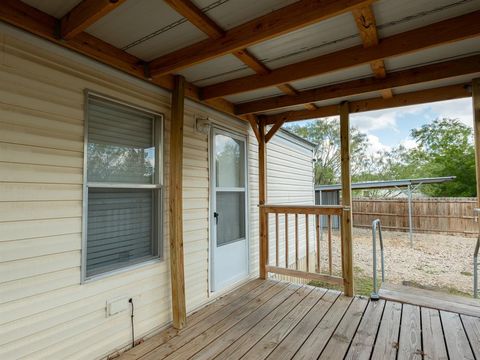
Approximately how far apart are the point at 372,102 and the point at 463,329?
2.61 metres

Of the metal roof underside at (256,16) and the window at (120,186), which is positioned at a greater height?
the metal roof underside at (256,16)

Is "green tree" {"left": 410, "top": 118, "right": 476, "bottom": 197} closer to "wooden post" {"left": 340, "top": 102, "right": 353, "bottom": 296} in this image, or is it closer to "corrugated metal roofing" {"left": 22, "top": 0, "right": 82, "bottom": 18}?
"wooden post" {"left": 340, "top": 102, "right": 353, "bottom": 296}

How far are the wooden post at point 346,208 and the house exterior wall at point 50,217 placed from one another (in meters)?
2.33

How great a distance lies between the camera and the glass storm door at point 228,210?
346 centimetres

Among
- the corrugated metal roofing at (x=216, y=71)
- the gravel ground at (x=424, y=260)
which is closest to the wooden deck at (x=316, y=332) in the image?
the corrugated metal roofing at (x=216, y=71)

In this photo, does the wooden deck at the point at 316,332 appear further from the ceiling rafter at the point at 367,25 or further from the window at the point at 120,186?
the ceiling rafter at the point at 367,25

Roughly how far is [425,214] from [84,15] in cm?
1218

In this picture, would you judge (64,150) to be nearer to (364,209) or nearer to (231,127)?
(231,127)

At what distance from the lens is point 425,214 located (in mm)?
10344

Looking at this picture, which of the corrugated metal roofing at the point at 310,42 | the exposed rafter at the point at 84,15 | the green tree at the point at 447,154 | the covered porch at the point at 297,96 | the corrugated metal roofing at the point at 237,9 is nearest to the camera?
the exposed rafter at the point at 84,15

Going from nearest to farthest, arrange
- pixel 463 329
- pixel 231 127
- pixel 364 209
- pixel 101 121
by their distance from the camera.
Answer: pixel 101 121 < pixel 463 329 < pixel 231 127 < pixel 364 209

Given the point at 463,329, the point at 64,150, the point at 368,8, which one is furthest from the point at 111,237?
the point at 463,329

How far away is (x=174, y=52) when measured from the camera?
227 centimetres

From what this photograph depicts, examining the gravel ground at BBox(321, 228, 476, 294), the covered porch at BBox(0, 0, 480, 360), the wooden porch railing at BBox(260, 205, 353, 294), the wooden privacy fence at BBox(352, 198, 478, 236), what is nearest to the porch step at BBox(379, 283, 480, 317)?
the covered porch at BBox(0, 0, 480, 360)
